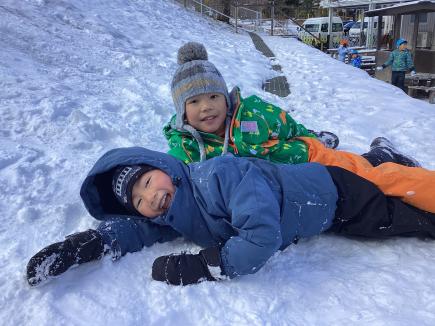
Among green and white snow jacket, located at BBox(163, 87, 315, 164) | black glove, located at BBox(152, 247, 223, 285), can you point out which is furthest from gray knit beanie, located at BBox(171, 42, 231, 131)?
black glove, located at BBox(152, 247, 223, 285)

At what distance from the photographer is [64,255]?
1.74 meters

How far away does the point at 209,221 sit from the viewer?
192 centimetres

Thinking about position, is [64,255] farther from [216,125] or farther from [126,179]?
[216,125]

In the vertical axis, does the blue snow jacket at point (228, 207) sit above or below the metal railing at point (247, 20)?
below

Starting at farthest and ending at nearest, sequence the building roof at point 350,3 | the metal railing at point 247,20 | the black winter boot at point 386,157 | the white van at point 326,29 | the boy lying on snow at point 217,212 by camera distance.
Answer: the white van at point 326,29 → the building roof at point 350,3 → the metal railing at point 247,20 → the black winter boot at point 386,157 → the boy lying on snow at point 217,212

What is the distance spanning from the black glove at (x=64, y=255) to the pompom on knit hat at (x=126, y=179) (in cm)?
21

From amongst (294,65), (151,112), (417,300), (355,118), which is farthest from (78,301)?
(294,65)

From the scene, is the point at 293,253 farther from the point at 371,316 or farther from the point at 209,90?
the point at 209,90

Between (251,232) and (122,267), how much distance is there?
2.09 ft

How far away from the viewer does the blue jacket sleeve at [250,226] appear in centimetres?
165

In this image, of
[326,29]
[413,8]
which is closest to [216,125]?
[413,8]

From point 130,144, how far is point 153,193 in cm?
144

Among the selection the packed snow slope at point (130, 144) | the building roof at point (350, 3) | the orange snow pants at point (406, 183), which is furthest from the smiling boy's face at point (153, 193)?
the building roof at point (350, 3)

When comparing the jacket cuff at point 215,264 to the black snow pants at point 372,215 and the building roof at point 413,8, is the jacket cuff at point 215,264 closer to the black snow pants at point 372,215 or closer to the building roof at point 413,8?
the black snow pants at point 372,215
